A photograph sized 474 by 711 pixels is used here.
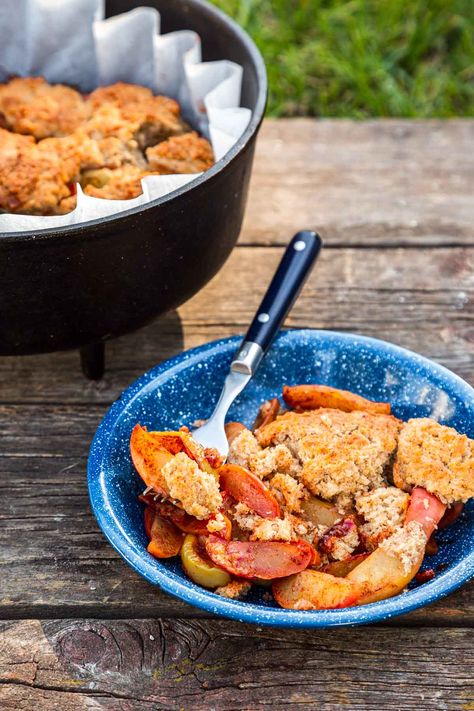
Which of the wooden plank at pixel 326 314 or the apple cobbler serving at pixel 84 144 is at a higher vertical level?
the apple cobbler serving at pixel 84 144

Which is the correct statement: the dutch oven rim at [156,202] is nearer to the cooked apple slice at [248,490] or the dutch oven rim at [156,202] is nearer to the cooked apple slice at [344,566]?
the cooked apple slice at [248,490]

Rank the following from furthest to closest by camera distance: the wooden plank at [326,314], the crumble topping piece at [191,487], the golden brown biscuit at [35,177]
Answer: the wooden plank at [326,314], the golden brown biscuit at [35,177], the crumble topping piece at [191,487]

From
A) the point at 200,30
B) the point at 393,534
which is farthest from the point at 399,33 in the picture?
the point at 393,534

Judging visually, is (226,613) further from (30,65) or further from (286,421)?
(30,65)

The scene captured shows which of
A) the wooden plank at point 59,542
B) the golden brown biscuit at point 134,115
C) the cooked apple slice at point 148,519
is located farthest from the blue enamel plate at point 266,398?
the golden brown biscuit at point 134,115

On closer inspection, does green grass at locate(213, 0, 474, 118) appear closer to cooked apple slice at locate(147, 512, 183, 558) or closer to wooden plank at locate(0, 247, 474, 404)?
wooden plank at locate(0, 247, 474, 404)

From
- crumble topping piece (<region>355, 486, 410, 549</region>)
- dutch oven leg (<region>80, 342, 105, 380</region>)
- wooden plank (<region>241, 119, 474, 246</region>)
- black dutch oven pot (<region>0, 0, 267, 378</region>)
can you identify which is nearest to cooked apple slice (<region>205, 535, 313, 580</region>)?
crumble topping piece (<region>355, 486, 410, 549</region>)

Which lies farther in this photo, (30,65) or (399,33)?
(399,33)

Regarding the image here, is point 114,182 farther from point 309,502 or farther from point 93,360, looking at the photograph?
point 309,502
